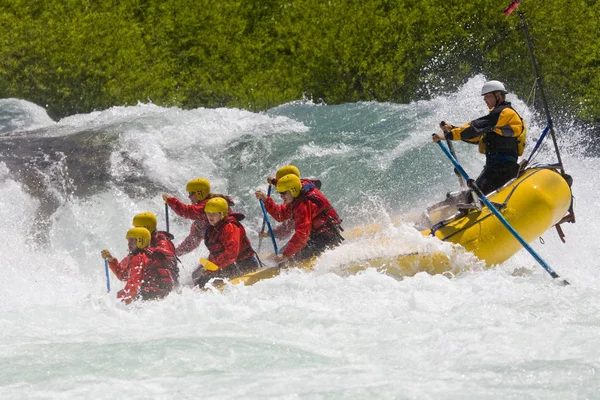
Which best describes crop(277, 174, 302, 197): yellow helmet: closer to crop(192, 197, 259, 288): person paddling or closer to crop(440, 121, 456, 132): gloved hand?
crop(192, 197, 259, 288): person paddling

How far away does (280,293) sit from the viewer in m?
7.70

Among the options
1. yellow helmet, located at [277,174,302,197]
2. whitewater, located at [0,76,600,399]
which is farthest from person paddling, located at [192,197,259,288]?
yellow helmet, located at [277,174,302,197]

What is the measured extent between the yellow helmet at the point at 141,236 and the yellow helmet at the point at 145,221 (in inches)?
14.3

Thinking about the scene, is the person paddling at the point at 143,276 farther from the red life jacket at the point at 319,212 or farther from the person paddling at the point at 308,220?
the red life jacket at the point at 319,212

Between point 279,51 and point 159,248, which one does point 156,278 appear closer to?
point 159,248

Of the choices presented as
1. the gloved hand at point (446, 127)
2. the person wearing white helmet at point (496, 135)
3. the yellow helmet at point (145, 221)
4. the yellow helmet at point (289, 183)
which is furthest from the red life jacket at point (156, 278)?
the gloved hand at point (446, 127)

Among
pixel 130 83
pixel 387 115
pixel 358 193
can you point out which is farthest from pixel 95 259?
pixel 130 83

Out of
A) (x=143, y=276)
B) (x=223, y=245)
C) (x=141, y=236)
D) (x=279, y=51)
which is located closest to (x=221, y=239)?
(x=223, y=245)

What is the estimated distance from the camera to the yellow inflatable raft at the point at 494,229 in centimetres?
823

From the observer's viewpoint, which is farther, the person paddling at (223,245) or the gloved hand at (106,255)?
the gloved hand at (106,255)

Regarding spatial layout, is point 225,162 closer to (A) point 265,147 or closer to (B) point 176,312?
(A) point 265,147

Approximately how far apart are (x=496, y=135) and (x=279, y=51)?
39.2 feet

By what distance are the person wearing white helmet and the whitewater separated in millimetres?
916

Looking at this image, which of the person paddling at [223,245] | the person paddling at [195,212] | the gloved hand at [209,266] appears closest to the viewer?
the gloved hand at [209,266]
